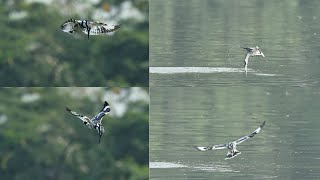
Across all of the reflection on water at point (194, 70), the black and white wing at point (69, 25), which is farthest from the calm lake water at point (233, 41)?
→ the black and white wing at point (69, 25)

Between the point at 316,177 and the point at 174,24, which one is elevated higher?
the point at 174,24

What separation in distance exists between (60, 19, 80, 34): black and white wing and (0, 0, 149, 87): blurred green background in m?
0.02

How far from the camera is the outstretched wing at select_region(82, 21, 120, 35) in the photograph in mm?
7590

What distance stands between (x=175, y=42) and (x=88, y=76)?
450mm

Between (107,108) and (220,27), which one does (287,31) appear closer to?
(220,27)

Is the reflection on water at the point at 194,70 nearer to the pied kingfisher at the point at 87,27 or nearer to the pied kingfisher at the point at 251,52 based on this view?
the pied kingfisher at the point at 251,52

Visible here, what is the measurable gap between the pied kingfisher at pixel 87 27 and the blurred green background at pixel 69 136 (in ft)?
0.92

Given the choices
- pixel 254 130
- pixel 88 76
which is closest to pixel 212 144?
pixel 254 130

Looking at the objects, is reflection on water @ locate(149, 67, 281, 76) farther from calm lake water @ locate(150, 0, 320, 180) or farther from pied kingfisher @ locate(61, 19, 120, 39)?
pied kingfisher @ locate(61, 19, 120, 39)

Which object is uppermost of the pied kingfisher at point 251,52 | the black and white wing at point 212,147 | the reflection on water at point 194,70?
the pied kingfisher at point 251,52

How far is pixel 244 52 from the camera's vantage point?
24.8 ft

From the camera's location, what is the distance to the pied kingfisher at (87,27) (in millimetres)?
7588

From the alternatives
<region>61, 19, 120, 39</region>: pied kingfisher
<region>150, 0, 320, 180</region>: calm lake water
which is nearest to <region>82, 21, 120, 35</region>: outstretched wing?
<region>61, 19, 120, 39</region>: pied kingfisher

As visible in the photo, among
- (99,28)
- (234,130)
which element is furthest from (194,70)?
(99,28)
